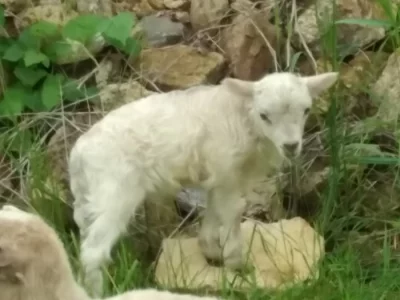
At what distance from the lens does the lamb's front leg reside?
107 inches

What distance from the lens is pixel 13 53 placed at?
11.3 ft

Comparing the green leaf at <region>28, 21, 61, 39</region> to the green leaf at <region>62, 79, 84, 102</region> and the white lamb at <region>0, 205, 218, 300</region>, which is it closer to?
the green leaf at <region>62, 79, 84, 102</region>

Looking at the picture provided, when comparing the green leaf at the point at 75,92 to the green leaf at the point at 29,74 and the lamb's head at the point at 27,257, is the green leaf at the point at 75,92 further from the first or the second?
the lamb's head at the point at 27,257

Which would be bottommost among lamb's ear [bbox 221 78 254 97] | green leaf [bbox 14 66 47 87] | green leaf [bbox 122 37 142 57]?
green leaf [bbox 14 66 47 87]

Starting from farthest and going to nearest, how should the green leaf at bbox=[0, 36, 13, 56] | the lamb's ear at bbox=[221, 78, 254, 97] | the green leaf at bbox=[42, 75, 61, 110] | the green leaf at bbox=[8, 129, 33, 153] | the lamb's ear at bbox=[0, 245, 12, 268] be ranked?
the green leaf at bbox=[0, 36, 13, 56]
the green leaf at bbox=[42, 75, 61, 110]
the green leaf at bbox=[8, 129, 33, 153]
the lamb's ear at bbox=[221, 78, 254, 97]
the lamb's ear at bbox=[0, 245, 12, 268]

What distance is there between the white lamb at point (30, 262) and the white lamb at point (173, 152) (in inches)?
24.5

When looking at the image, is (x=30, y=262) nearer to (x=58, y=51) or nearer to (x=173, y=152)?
(x=173, y=152)

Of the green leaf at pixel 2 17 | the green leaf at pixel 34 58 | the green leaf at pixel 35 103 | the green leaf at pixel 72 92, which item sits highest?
the green leaf at pixel 2 17

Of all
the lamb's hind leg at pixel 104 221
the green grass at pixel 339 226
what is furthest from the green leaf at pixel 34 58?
the lamb's hind leg at pixel 104 221

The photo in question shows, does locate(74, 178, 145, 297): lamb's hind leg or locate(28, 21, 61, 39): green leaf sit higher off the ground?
locate(28, 21, 61, 39): green leaf

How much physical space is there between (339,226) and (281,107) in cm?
63

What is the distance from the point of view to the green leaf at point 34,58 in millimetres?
3387

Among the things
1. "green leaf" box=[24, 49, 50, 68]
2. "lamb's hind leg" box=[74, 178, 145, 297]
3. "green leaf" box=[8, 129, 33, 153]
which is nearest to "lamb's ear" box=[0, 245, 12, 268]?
"lamb's hind leg" box=[74, 178, 145, 297]

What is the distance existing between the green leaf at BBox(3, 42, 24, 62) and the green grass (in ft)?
0.84
